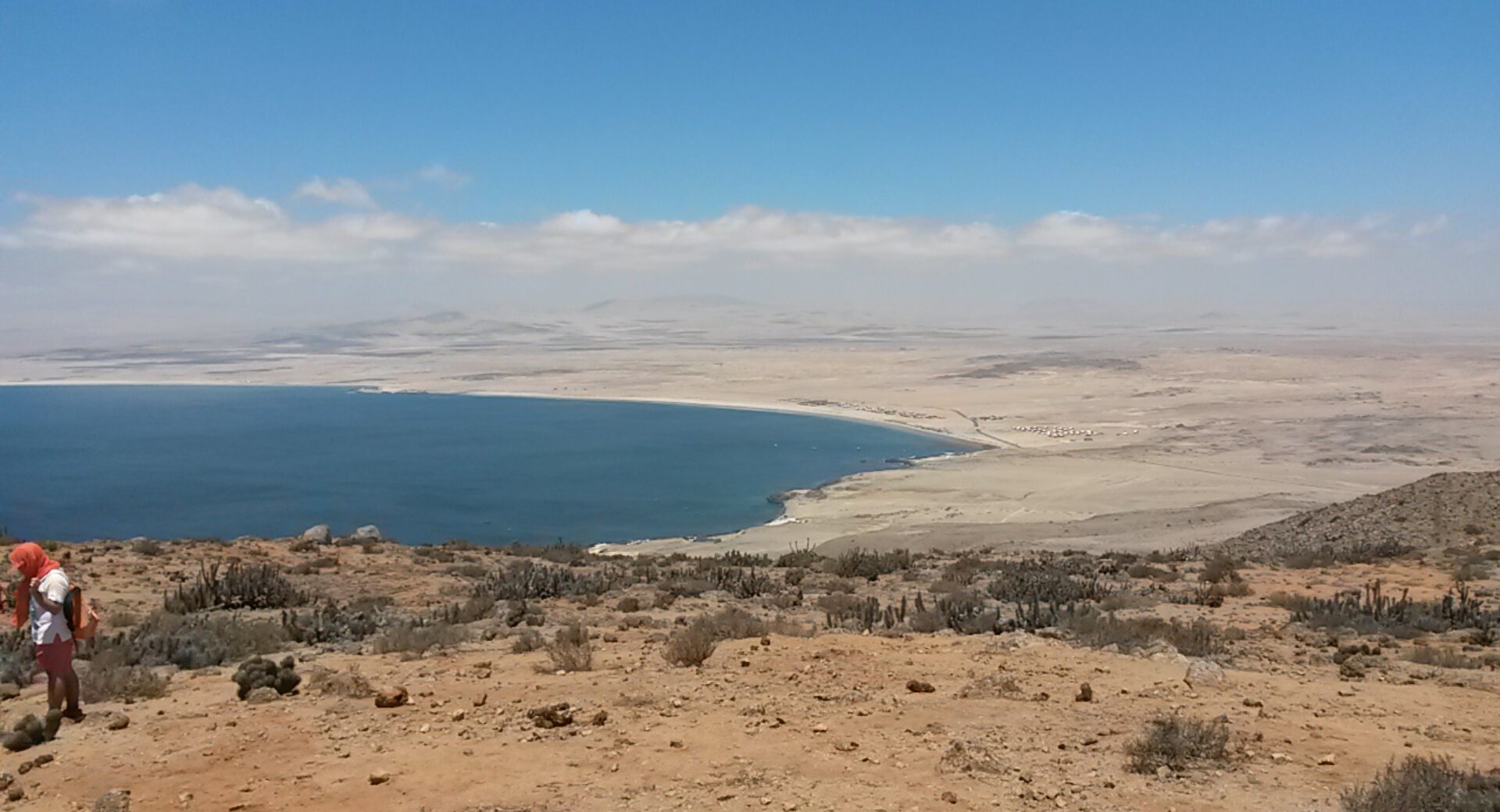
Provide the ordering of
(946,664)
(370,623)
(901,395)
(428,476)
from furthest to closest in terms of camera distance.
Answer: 1. (901,395)
2. (428,476)
3. (370,623)
4. (946,664)

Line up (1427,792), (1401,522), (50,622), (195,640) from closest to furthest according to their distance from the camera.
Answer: (1427,792), (50,622), (195,640), (1401,522)

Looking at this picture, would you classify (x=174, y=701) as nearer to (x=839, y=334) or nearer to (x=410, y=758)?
(x=410, y=758)

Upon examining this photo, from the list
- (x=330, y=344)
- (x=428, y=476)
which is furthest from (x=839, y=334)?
(x=428, y=476)

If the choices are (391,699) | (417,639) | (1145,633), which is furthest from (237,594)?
(1145,633)

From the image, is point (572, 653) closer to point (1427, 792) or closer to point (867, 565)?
point (1427, 792)

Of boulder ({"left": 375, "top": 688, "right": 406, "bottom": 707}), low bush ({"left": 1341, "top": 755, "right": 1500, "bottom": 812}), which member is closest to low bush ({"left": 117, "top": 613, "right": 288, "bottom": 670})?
boulder ({"left": 375, "top": 688, "right": 406, "bottom": 707})

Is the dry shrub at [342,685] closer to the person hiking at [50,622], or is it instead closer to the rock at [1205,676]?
the person hiking at [50,622]

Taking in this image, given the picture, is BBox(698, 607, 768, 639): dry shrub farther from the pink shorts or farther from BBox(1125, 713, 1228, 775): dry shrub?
the pink shorts
